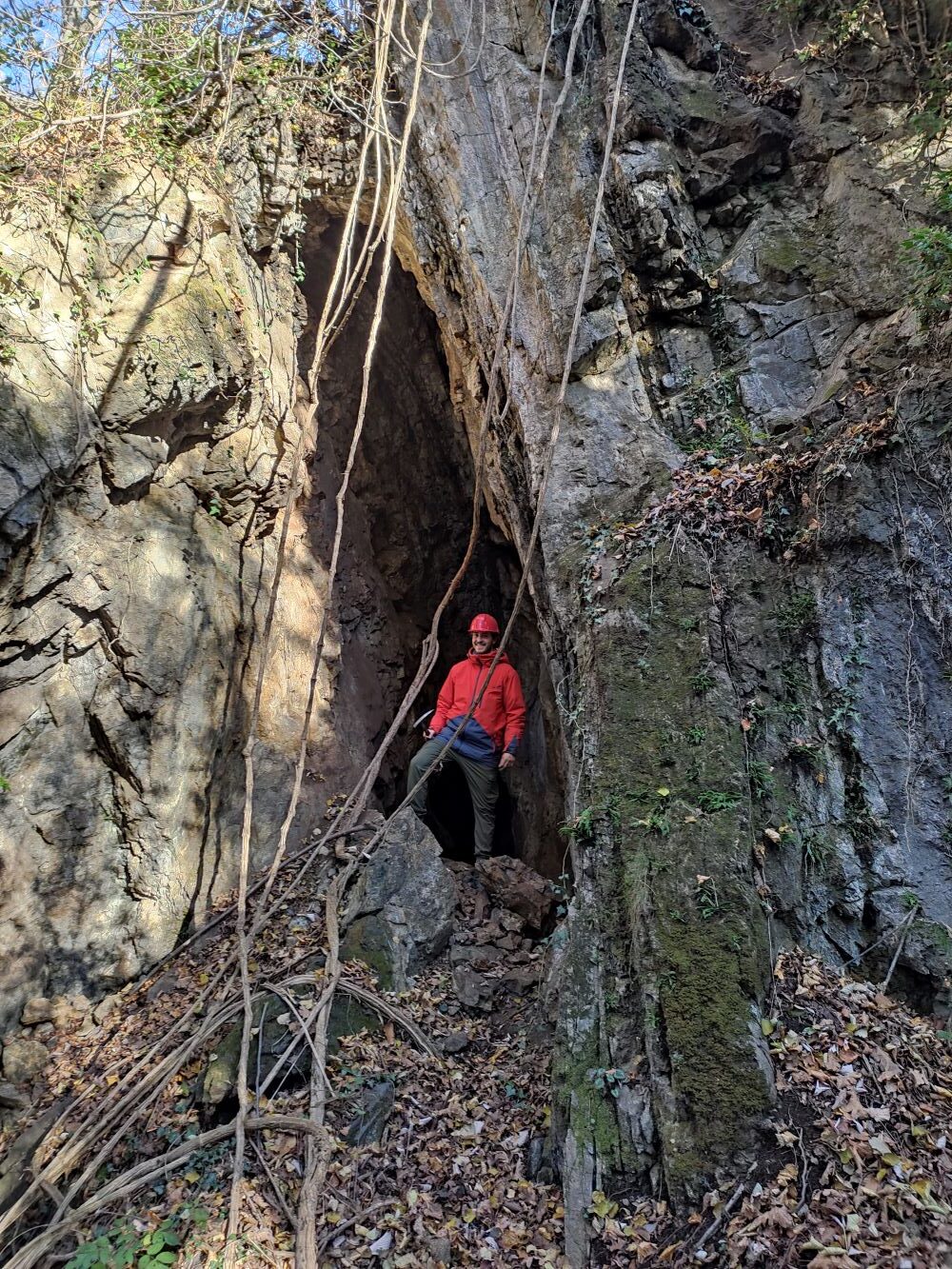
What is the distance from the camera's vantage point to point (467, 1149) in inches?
139

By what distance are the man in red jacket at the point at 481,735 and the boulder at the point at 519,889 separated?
0.72 m

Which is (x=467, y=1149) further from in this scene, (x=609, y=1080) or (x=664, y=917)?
(x=664, y=917)

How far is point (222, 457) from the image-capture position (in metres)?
6.19

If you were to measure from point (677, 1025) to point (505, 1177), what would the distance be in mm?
1165

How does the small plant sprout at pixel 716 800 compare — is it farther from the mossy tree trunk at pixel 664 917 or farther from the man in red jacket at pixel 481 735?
the man in red jacket at pixel 481 735

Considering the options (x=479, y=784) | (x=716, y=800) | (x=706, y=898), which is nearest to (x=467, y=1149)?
(x=706, y=898)

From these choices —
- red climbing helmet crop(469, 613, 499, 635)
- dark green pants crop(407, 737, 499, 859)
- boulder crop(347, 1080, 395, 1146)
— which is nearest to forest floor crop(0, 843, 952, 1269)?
boulder crop(347, 1080, 395, 1146)

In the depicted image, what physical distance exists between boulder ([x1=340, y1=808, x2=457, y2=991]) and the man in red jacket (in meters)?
1.06

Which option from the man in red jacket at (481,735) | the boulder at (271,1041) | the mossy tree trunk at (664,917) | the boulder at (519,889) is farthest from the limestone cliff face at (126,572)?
the mossy tree trunk at (664,917)

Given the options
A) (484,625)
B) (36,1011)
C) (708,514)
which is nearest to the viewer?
(36,1011)

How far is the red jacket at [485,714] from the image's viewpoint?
6.48m

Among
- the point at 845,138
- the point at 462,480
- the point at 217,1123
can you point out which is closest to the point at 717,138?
the point at 845,138

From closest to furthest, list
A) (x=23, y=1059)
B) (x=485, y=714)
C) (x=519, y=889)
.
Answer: (x=23, y=1059)
(x=519, y=889)
(x=485, y=714)

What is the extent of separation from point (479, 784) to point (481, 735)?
0.46 metres
